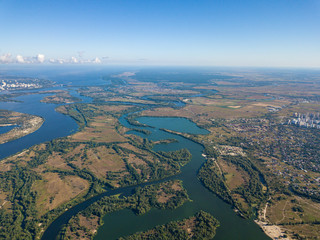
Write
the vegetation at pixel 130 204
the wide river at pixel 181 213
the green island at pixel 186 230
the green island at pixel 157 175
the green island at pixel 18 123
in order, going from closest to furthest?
the green island at pixel 186 230 → the vegetation at pixel 130 204 → the wide river at pixel 181 213 → the green island at pixel 157 175 → the green island at pixel 18 123

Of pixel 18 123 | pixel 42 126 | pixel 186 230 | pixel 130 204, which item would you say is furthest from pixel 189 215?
pixel 18 123

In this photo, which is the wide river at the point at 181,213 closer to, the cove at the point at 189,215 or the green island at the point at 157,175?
the cove at the point at 189,215

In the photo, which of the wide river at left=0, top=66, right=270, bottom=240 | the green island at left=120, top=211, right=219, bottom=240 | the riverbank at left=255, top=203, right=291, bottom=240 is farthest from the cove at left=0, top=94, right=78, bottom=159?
the riverbank at left=255, top=203, right=291, bottom=240

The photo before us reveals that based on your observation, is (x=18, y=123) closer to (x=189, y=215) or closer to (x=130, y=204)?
(x=130, y=204)

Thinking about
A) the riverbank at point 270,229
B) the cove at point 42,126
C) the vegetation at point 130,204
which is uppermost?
the cove at point 42,126

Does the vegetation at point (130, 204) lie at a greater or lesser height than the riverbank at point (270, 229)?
greater

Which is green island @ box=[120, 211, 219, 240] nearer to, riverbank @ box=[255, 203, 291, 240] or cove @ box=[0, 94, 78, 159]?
riverbank @ box=[255, 203, 291, 240]

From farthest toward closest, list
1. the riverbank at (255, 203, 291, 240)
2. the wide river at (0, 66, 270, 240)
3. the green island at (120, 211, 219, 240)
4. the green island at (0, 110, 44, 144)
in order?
the green island at (0, 110, 44, 144)
the wide river at (0, 66, 270, 240)
the riverbank at (255, 203, 291, 240)
the green island at (120, 211, 219, 240)

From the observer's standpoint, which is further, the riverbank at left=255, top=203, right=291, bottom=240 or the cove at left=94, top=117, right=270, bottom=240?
the cove at left=94, top=117, right=270, bottom=240

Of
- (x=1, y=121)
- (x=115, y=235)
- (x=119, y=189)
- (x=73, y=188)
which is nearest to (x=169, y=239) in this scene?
(x=115, y=235)

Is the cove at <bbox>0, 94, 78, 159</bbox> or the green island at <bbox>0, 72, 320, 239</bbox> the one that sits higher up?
the cove at <bbox>0, 94, 78, 159</bbox>

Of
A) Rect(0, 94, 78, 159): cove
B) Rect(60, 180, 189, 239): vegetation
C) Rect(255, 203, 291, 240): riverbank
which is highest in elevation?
Rect(0, 94, 78, 159): cove

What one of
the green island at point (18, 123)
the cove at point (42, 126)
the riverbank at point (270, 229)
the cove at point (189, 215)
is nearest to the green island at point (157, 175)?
the riverbank at point (270, 229)
